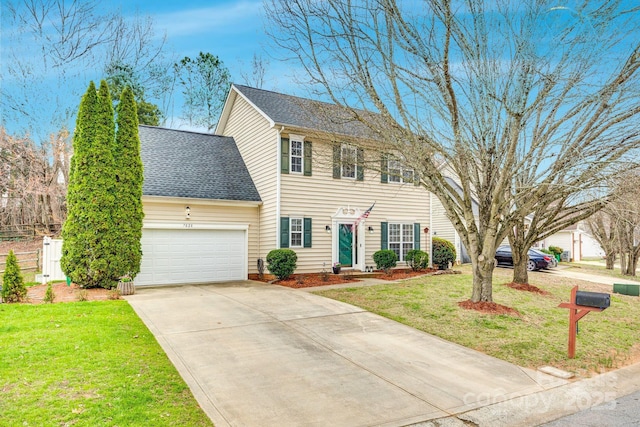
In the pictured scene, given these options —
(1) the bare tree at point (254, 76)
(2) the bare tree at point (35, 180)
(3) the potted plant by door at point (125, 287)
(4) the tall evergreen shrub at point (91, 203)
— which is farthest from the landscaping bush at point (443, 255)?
(2) the bare tree at point (35, 180)

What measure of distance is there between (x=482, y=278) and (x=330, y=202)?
23.1 ft

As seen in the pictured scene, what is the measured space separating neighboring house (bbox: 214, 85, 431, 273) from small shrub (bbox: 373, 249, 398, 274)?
58 centimetres

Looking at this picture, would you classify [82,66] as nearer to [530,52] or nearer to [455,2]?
[455,2]

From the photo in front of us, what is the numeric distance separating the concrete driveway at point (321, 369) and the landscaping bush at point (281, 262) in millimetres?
4114

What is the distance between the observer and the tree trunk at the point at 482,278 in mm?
8836

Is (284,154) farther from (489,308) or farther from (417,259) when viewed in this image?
(489,308)

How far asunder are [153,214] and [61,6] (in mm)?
13814

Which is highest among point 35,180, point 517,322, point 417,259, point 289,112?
point 289,112

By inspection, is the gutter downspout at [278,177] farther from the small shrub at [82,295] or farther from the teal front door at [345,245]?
the small shrub at [82,295]

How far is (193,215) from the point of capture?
519 inches

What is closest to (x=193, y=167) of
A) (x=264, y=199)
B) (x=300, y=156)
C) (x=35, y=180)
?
(x=264, y=199)

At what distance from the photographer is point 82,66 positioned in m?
21.7

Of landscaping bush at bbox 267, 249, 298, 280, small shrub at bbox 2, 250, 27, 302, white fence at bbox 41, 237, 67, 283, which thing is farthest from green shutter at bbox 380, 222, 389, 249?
small shrub at bbox 2, 250, 27, 302

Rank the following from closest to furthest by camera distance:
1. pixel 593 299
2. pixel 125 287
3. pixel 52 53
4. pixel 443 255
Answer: pixel 593 299 → pixel 125 287 → pixel 443 255 → pixel 52 53
